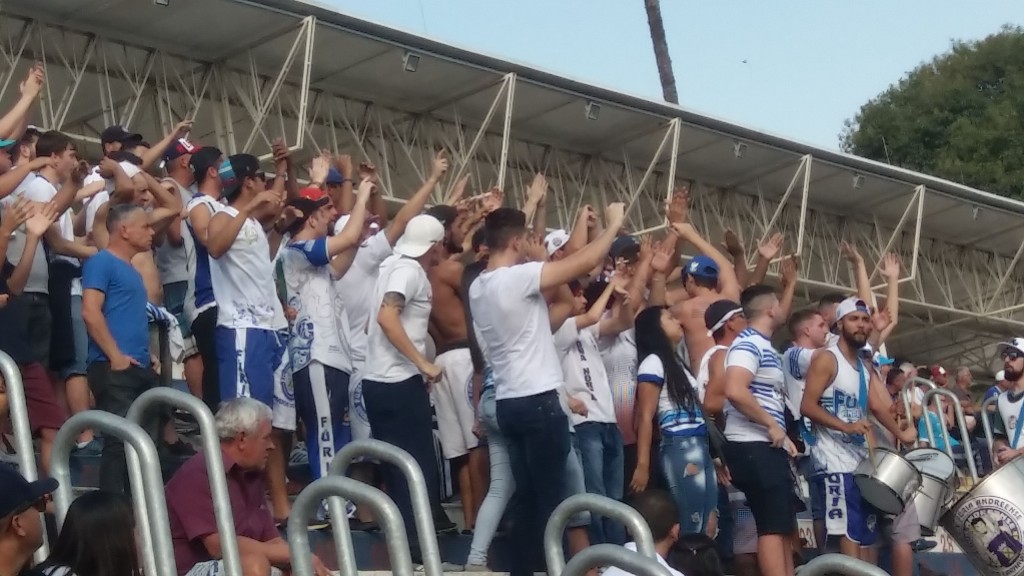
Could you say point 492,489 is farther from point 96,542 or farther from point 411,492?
point 96,542

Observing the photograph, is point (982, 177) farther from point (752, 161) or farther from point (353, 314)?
point (353, 314)

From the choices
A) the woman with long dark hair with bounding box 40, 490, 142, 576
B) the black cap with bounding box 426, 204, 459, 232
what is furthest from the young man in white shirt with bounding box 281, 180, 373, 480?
the woman with long dark hair with bounding box 40, 490, 142, 576

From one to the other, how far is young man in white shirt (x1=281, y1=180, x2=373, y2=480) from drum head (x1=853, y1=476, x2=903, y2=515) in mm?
2853

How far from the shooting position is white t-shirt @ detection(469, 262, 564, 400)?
7098 millimetres

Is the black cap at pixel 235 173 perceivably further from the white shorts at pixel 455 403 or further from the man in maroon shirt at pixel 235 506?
the man in maroon shirt at pixel 235 506

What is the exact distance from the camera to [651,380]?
8.48 metres

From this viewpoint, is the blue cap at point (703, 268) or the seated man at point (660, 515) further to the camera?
the blue cap at point (703, 268)

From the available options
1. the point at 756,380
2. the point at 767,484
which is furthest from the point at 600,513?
the point at 756,380

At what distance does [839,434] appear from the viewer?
875cm

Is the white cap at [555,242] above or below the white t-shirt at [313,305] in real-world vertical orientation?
above

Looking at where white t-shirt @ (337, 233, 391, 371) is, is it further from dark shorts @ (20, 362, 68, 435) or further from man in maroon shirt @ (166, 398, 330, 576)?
man in maroon shirt @ (166, 398, 330, 576)

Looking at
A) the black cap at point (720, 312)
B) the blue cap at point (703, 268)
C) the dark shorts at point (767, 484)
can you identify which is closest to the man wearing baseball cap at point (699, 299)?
the blue cap at point (703, 268)

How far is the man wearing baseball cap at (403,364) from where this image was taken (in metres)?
7.46

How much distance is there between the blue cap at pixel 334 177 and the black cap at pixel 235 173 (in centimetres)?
105
